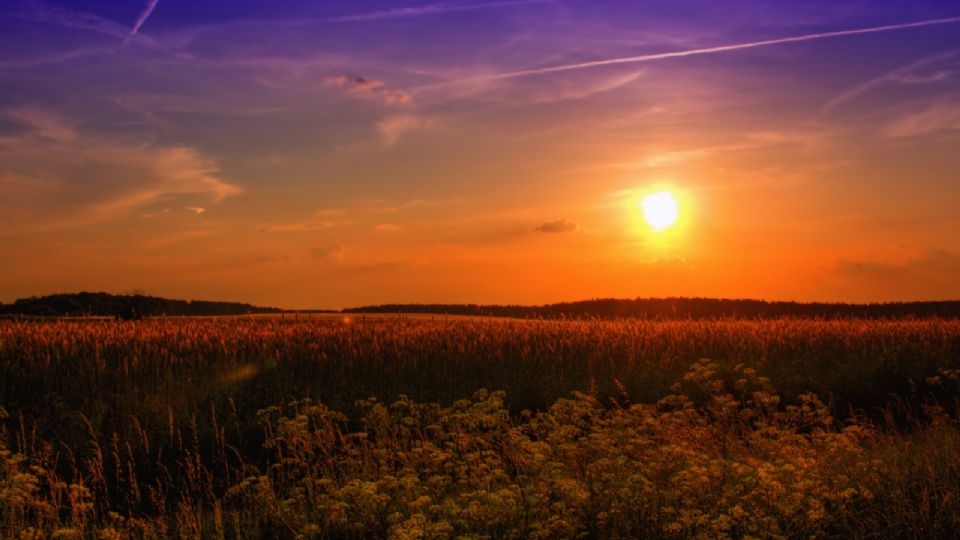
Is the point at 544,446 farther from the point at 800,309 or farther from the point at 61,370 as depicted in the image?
the point at 800,309

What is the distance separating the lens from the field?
7156mm

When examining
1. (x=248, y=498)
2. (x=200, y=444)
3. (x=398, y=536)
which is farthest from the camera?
(x=200, y=444)

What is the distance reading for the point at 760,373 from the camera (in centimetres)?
1689

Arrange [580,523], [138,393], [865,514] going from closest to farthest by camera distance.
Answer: [580,523] < [865,514] < [138,393]

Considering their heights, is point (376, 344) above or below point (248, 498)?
above

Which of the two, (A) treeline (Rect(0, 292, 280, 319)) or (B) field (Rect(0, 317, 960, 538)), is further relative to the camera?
(A) treeline (Rect(0, 292, 280, 319))

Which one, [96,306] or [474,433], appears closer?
[474,433]

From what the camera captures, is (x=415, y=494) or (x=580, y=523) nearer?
(x=580, y=523)

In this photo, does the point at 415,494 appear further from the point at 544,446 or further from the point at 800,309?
the point at 800,309

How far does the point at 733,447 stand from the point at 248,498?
6538 millimetres

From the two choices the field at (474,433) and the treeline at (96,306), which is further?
the treeline at (96,306)

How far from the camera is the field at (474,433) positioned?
23.5 ft

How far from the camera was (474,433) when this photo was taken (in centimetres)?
1162

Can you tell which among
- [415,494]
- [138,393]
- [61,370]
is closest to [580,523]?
[415,494]
